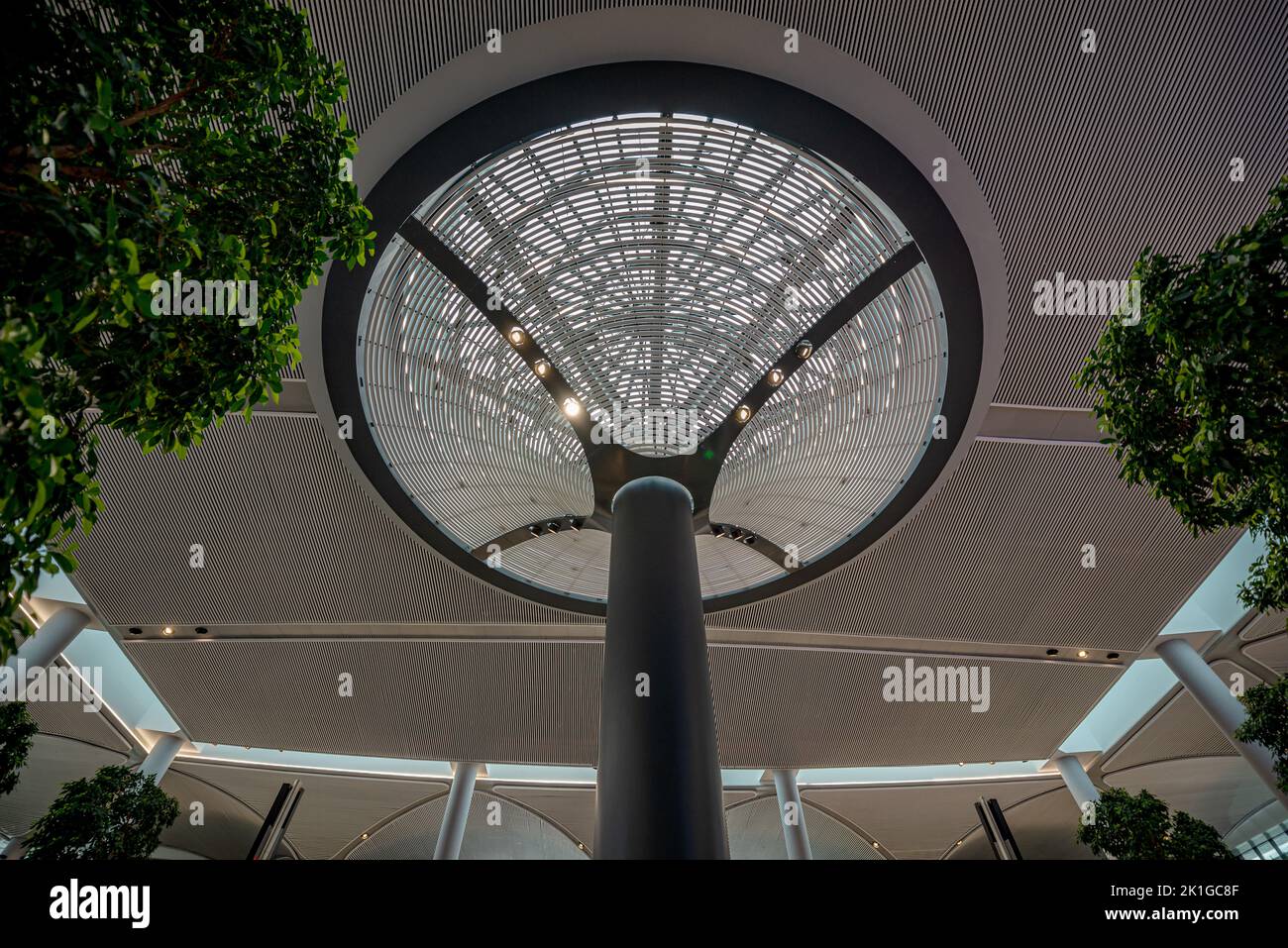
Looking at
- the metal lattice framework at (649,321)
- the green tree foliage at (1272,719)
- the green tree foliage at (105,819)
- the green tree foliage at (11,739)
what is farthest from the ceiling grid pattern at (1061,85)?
the green tree foliage at (105,819)

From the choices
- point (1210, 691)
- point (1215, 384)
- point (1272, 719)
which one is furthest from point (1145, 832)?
point (1215, 384)

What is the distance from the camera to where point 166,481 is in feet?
27.3

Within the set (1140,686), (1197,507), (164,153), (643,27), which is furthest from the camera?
(1140,686)

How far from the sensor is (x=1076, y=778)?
44.1 ft

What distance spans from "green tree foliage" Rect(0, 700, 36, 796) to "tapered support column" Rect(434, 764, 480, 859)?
7.23m

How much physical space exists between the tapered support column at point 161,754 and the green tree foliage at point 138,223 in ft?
42.9

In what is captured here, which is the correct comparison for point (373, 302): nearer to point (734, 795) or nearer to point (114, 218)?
point (114, 218)

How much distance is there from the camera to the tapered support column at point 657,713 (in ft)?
13.1

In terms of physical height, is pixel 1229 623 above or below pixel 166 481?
below

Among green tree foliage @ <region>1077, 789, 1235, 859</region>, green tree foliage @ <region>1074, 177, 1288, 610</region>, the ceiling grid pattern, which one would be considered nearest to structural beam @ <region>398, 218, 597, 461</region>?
the ceiling grid pattern

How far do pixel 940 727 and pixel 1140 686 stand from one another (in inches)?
194

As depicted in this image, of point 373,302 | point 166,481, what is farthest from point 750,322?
point 166,481

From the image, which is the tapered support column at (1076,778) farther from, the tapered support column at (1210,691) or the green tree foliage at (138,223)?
the green tree foliage at (138,223)

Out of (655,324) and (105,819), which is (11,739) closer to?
(105,819)
